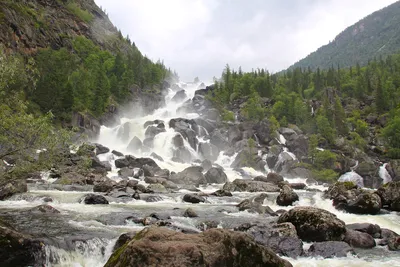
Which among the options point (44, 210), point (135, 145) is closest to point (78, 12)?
point (135, 145)

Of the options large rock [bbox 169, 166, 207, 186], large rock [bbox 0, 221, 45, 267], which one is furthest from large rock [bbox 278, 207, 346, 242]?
large rock [bbox 169, 166, 207, 186]

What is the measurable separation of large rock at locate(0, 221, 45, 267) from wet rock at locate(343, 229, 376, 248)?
1582cm

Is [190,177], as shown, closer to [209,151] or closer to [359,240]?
[209,151]

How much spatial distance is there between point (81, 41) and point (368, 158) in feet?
363

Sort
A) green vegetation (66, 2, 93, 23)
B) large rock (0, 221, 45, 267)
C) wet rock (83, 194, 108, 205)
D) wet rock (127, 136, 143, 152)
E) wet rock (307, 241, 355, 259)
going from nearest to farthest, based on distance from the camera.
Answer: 1. large rock (0, 221, 45, 267)
2. wet rock (307, 241, 355, 259)
3. wet rock (83, 194, 108, 205)
4. wet rock (127, 136, 143, 152)
5. green vegetation (66, 2, 93, 23)

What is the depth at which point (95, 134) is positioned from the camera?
269 feet

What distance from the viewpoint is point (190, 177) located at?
53.8m

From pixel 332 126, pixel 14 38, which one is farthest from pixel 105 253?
pixel 332 126

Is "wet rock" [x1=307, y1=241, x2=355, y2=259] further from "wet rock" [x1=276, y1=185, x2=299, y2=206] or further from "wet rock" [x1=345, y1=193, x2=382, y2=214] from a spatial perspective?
"wet rock" [x1=276, y1=185, x2=299, y2=206]

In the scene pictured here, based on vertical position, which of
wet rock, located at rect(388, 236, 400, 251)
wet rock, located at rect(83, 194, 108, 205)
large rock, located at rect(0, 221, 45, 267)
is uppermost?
wet rock, located at rect(83, 194, 108, 205)

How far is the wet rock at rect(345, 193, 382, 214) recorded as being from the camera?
90.0ft

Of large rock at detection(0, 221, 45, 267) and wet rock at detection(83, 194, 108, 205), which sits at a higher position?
wet rock at detection(83, 194, 108, 205)

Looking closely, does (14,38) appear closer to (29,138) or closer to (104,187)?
(104,187)

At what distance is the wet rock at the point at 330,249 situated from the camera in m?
16.4
